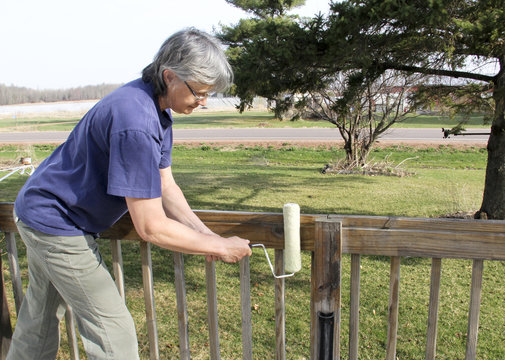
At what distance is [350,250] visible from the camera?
170cm

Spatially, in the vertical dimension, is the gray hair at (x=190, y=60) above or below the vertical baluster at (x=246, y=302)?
above

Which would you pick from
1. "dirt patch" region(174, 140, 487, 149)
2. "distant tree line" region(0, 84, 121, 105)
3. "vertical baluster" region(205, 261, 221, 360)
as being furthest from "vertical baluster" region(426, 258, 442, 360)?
"distant tree line" region(0, 84, 121, 105)

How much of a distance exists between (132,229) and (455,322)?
262cm

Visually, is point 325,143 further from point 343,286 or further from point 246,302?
point 246,302

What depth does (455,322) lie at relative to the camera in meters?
3.21

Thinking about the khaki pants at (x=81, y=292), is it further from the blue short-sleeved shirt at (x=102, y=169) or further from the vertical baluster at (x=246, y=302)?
the vertical baluster at (x=246, y=302)

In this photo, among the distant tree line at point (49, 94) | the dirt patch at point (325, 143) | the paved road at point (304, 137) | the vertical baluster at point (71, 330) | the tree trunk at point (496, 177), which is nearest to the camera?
the vertical baluster at point (71, 330)

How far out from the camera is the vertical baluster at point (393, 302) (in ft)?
5.62

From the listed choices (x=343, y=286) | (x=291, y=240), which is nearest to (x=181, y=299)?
(x=291, y=240)

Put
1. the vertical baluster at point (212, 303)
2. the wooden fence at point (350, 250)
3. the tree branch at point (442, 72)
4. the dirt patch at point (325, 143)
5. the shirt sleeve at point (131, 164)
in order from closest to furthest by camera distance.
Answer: the shirt sleeve at point (131, 164) → the wooden fence at point (350, 250) → the vertical baluster at point (212, 303) → the tree branch at point (442, 72) → the dirt patch at point (325, 143)

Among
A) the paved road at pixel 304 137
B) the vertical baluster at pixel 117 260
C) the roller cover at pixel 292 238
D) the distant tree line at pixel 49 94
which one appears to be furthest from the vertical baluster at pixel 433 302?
the distant tree line at pixel 49 94

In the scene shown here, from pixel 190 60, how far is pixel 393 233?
1.01 m

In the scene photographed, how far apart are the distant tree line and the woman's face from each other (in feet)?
219

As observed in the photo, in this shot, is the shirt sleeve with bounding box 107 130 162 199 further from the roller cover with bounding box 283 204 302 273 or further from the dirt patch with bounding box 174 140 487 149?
the dirt patch with bounding box 174 140 487 149
